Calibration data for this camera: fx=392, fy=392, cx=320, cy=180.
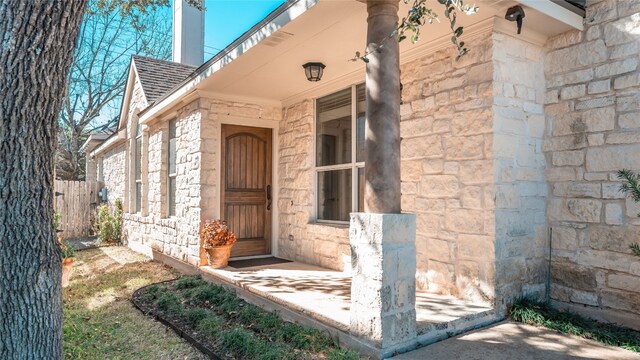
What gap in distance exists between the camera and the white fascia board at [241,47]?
3250mm

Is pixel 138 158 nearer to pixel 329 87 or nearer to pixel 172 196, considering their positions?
pixel 172 196

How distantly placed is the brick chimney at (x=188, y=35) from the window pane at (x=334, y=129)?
5.94 meters

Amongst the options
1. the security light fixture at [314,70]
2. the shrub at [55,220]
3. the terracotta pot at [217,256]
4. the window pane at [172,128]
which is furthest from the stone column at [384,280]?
the window pane at [172,128]

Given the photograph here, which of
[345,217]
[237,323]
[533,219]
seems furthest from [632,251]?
[237,323]

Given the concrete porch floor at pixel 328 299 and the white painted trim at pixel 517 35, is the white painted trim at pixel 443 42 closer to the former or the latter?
the white painted trim at pixel 517 35

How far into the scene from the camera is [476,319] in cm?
312

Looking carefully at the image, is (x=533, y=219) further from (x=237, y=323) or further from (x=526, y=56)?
(x=237, y=323)

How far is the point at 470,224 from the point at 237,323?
2241 mm

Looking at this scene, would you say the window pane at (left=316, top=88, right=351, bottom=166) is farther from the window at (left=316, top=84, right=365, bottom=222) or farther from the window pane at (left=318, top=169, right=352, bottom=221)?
the window pane at (left=318, top=169, right=352, bottom=221)

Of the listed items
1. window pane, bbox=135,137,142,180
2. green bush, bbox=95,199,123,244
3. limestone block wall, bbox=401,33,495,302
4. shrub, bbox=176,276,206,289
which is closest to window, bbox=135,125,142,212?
window pane, bbox=135,137,142,180

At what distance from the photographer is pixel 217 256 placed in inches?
205

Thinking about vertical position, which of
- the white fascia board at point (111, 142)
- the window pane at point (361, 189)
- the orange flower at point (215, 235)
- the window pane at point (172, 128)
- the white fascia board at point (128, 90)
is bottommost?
the orange flower at point (215, 235)

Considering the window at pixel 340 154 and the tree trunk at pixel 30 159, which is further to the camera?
the window at pixel 340 154

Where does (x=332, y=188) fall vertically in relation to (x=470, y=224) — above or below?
above
